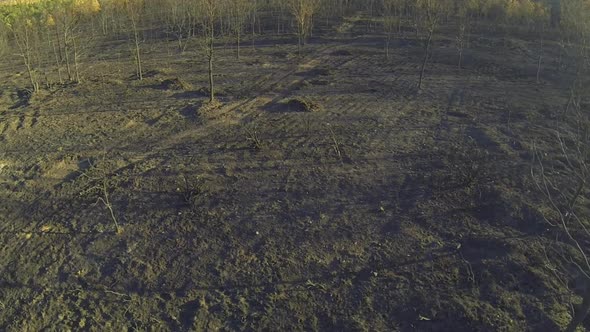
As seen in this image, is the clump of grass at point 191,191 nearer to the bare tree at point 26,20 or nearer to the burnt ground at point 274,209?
the burnt ground at point 274,209

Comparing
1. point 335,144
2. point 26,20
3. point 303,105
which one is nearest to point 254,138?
point 335,144

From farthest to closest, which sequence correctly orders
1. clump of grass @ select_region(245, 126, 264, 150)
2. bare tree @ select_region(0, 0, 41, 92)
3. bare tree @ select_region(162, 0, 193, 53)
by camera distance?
bare tree @ select_region(162, 0, 193, 53) < bare tree @ select_region(0, 0, 41, 92) < clump of grass @ select_region(245, 126, 264, 150)

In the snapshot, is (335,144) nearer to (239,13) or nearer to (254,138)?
(254,138)

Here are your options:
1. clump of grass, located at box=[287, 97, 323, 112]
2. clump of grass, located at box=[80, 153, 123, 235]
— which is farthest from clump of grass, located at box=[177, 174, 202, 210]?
clump of grass, located at box=[287, 97, 323, 112]

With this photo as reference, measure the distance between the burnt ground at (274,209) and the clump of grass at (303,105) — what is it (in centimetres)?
16

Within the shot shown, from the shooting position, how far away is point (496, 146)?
13758 mm

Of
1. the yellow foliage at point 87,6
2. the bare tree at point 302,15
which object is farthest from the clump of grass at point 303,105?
the yellow foliage at point 87,6

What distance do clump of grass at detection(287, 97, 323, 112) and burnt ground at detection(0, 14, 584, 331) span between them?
0.51 ft

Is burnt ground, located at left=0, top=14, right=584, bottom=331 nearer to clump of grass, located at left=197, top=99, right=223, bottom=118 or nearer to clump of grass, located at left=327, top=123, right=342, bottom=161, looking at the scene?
clump of grass, located at left=327, top=123, right=342, bottom=161

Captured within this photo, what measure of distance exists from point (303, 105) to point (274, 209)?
21.7 ft

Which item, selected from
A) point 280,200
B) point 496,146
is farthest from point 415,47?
point 280,200

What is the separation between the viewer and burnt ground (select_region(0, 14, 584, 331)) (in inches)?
319

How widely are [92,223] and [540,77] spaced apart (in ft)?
65.4

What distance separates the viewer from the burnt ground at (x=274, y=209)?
8.10 m
